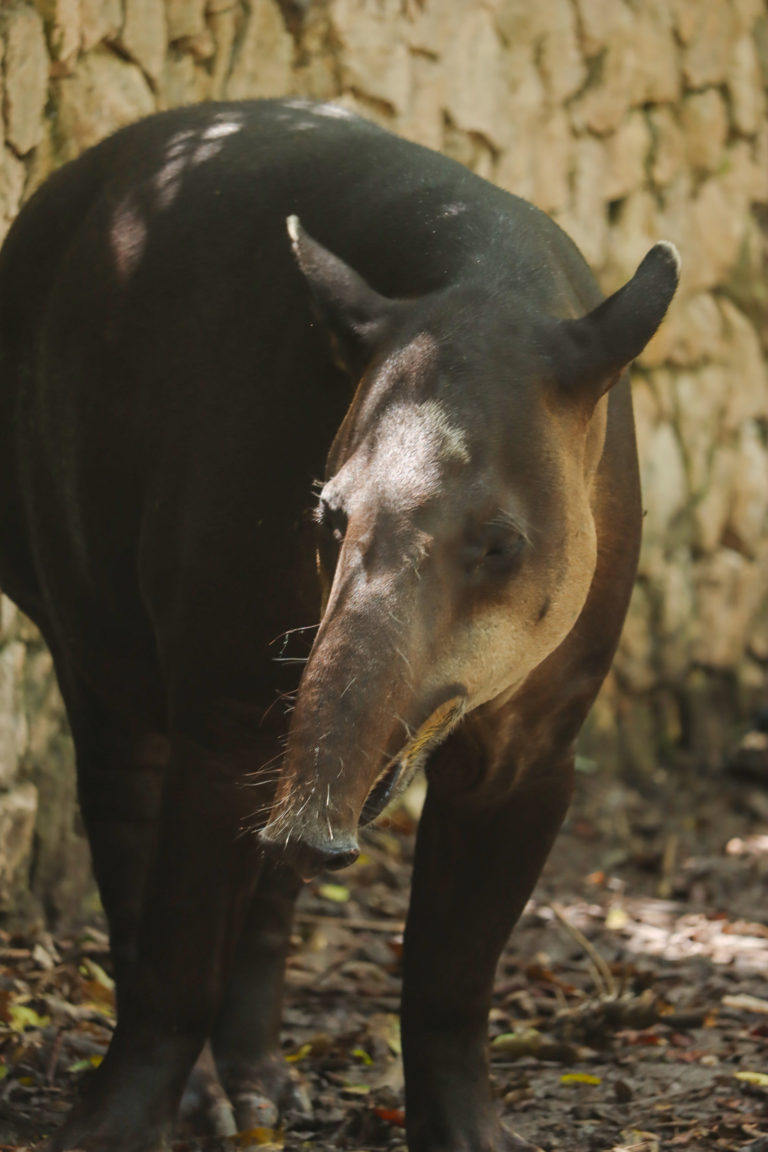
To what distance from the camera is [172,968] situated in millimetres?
3277

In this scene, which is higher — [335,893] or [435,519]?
[435,519]

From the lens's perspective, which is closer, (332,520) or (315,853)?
(315,853)

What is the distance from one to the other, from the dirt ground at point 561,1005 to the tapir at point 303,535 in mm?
284

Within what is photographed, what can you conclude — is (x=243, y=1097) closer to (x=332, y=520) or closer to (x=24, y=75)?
(x=332, y=520)

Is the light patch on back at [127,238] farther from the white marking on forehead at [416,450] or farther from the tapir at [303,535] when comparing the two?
the white marking on forehead at [416,450]

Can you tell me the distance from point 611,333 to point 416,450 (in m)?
0.42

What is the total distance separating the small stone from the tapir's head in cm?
201

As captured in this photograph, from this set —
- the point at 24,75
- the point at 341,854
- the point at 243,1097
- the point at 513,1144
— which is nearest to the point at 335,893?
the point at 243,1097

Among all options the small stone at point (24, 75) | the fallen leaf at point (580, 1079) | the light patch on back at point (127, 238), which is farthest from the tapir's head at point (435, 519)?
the small stone at point (24, 75)

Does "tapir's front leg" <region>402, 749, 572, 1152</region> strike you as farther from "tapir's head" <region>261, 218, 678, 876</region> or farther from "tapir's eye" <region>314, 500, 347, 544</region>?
"tapir's eye" <region>314, 500, 347, 544</region>

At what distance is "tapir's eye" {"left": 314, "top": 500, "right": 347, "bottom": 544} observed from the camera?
2.64 m

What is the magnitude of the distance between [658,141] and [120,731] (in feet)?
16.3

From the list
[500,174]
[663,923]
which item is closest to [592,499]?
[663,923]

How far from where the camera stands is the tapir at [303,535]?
2594mm
